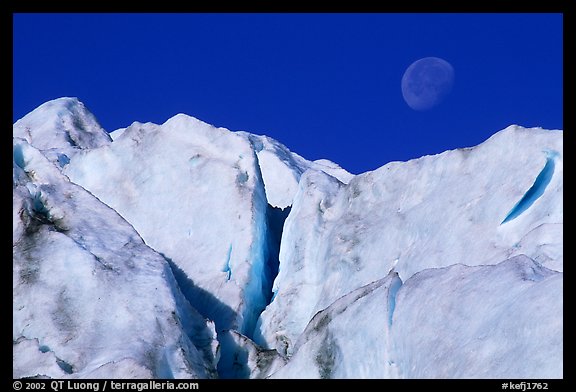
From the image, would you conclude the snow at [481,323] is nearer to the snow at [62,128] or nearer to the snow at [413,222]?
the snow at [413,222]

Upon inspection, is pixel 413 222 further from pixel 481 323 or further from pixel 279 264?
pixel 481 323

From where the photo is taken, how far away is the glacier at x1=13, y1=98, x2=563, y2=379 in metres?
9.60

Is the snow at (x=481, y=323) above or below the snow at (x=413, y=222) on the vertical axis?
below

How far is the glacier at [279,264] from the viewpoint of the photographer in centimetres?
960

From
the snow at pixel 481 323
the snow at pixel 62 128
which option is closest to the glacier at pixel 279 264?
the snow at pixel 481 323

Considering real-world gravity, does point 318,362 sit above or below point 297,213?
below

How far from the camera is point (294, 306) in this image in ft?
56.3

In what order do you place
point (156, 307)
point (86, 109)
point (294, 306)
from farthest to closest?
1. point (86, 109)
2. point (294, 306)
3. point (156, 307)

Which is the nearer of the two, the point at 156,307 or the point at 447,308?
the point at 447,308

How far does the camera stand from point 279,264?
19.8m

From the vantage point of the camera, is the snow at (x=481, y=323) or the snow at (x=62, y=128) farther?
the snow at (x=62, y=128)

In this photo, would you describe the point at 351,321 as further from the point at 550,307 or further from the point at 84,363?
the point at 84,363
